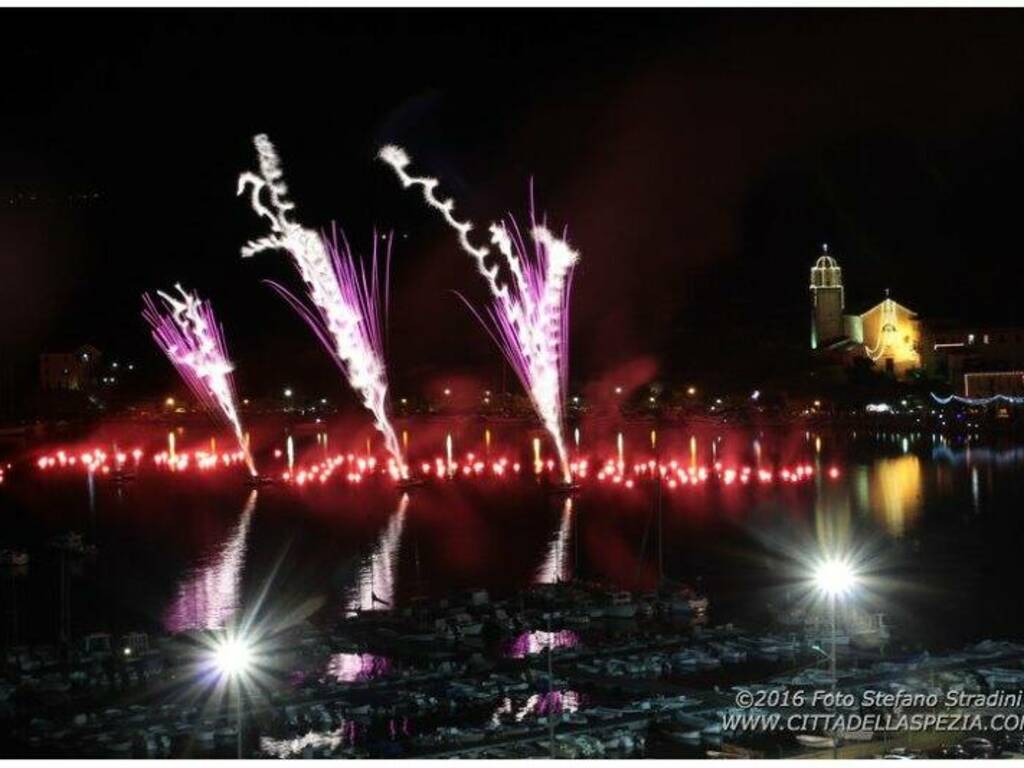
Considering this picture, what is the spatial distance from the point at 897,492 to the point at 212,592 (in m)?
9.38

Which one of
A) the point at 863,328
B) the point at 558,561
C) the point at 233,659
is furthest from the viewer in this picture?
the point at 863,328

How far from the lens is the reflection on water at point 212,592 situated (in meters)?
10.1

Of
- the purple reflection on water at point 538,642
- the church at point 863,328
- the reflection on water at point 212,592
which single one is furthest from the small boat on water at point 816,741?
the church at point 863,328

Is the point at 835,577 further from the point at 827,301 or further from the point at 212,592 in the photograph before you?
the point at 827,301

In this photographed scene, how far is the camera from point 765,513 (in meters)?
15.5

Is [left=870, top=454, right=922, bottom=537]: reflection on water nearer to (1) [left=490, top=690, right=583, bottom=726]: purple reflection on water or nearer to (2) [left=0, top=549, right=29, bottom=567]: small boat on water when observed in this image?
(1) [left=490, top=690, right=583, bottom=726]: purple reflection on water

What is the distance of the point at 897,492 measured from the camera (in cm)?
1711

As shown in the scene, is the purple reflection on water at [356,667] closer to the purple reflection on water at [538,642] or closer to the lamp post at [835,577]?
the purple reflection on water at [538,642]

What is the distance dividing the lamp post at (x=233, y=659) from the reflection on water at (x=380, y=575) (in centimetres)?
171

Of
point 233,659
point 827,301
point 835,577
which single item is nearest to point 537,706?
point 233,659

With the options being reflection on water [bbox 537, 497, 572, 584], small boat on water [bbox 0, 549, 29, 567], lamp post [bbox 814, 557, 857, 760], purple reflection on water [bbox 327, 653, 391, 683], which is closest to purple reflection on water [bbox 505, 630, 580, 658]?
purple reflection on water [bbox 327, 653, 391, 683]

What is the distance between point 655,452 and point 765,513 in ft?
23.6

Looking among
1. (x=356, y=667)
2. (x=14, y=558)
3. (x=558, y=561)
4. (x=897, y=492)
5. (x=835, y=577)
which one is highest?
(x=897, y=492)

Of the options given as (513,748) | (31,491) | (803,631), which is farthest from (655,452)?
(513,748)
